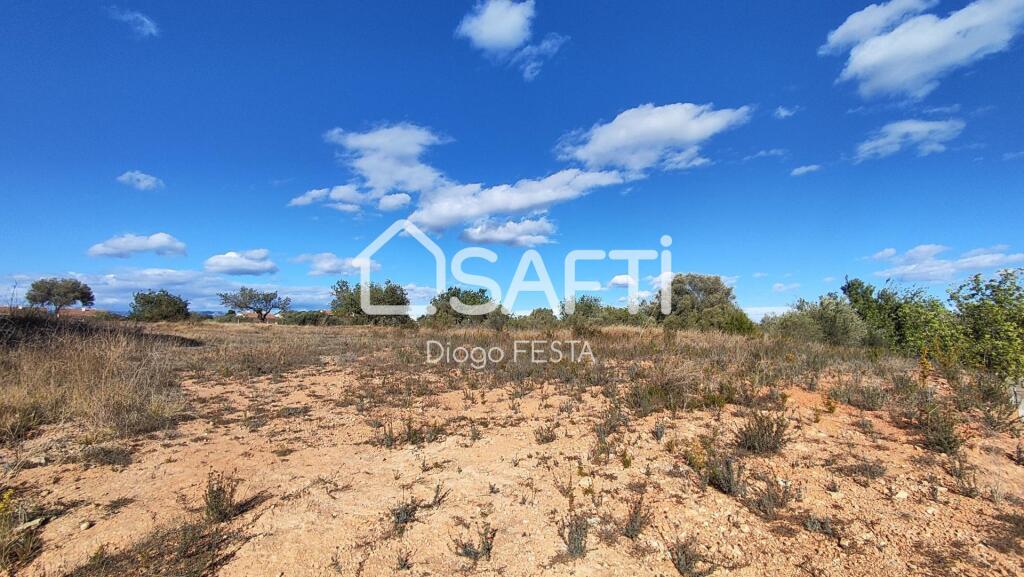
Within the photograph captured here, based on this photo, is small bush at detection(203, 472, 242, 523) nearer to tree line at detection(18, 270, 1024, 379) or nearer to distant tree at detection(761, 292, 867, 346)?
tree line at detection(18, 270, 1024, 379)

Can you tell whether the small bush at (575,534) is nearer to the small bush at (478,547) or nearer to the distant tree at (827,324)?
the small bush at (478,547)

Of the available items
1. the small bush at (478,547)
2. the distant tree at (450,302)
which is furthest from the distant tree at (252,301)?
the small bush at (478,547)

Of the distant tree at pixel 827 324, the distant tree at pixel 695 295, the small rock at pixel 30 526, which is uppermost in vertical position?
the distant tree at pixel 695 295

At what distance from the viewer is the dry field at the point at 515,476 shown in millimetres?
2662

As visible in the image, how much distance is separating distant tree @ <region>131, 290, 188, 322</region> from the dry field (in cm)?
3319

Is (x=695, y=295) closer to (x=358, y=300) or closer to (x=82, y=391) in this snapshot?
(x=358, y=300)

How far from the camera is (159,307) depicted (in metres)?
34.3

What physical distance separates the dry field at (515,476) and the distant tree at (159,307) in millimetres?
33185

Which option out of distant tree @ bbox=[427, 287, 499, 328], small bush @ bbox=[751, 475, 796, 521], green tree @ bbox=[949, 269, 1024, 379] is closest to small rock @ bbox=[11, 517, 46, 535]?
small bush @ bbox=[751, 475, 796, 521]

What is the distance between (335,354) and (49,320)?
7.60 meters

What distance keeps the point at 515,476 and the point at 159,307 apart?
42.9 m

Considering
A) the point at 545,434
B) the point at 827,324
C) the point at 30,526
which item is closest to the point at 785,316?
the point at 827,324

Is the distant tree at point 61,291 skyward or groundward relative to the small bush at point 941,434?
skyward

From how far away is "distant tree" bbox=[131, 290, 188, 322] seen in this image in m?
33.2
